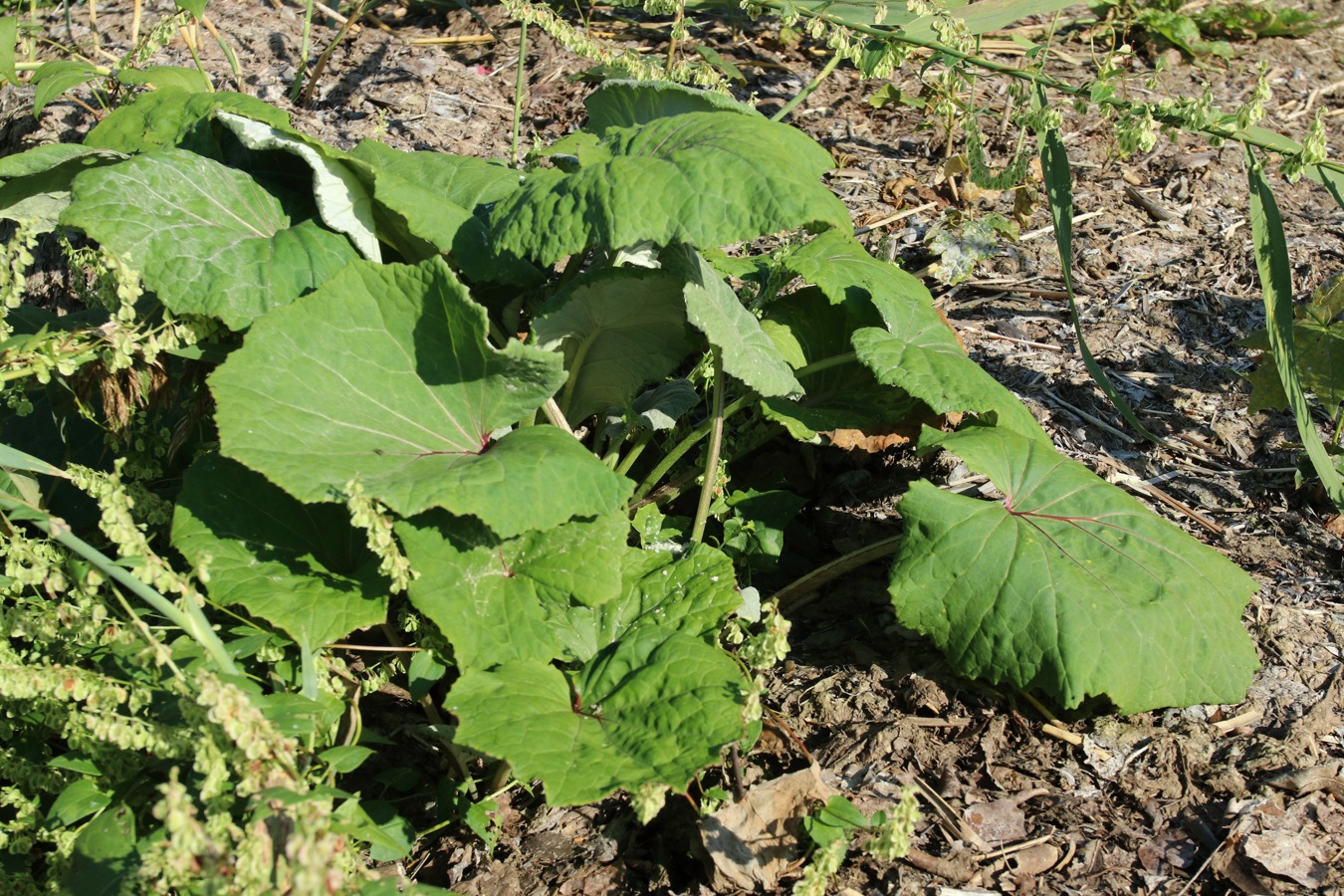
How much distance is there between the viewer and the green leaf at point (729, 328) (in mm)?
2277

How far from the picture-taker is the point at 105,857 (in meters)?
1.91

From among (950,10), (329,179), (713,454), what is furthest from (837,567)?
(950,10)

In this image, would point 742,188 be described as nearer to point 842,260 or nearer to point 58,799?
point 842,260

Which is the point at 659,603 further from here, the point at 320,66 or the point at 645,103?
the point at 320,66

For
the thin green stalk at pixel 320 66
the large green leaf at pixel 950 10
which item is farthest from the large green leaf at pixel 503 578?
the thin green stalk at pixel 320 66

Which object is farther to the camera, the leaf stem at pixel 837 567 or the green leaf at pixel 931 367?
the leaf stem at pixel 837 567

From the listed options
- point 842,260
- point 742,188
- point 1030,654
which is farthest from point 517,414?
point 1030,654

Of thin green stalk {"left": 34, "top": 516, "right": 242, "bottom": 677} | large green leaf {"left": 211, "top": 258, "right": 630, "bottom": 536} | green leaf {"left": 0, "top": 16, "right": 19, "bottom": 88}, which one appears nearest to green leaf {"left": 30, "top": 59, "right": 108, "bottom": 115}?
green leaf {"left": 0, "top": 16, "right": 19, "bottom": 88}

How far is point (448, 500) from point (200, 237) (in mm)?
989

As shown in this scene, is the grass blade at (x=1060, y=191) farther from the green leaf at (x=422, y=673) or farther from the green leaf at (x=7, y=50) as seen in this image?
the green leaf at (x=7, y=50)

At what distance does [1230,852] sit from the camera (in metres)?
2.15

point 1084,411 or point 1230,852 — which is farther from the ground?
point 1084,411

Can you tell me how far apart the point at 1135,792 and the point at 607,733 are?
3.73 ft

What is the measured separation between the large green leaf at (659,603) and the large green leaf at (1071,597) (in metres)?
0.40
